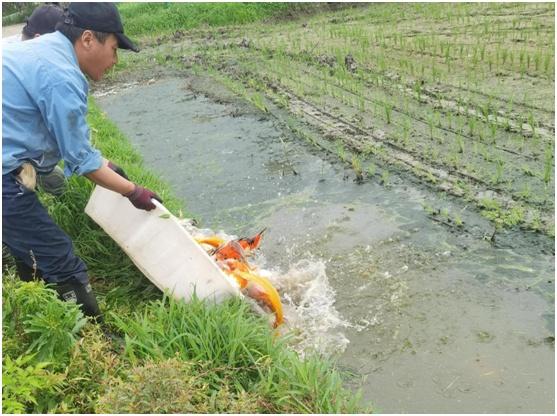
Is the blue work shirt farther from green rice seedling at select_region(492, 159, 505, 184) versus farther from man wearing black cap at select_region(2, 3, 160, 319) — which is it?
green rice seedling at select_region(492, 159, 505, 184)

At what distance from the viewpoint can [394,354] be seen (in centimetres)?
348

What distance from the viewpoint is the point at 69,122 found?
264cm

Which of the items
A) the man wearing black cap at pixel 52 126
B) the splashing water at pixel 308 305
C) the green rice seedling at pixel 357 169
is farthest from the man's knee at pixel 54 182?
the green rice seedling at pixel 357 169

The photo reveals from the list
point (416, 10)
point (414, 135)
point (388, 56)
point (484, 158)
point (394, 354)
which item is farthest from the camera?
point (416, 10)

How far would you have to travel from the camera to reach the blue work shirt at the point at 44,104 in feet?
8.55

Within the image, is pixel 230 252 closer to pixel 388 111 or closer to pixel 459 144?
pixel 459 144

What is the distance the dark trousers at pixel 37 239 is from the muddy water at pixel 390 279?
146 cm

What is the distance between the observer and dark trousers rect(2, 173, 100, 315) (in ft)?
9.29

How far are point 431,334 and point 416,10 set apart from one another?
34.7 ft

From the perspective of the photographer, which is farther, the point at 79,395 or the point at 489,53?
the point at 489,53

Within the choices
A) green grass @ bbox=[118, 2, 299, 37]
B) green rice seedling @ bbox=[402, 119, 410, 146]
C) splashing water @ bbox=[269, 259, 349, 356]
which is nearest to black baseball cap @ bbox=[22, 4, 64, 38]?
splashing water @ bbox=[269, 259, 349, 356]

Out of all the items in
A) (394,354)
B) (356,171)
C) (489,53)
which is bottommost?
(394,354)

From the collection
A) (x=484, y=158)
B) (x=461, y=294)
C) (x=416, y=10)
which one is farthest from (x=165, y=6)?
(x=461, y=294)

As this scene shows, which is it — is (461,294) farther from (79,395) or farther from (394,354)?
(79,395)
